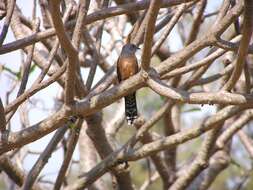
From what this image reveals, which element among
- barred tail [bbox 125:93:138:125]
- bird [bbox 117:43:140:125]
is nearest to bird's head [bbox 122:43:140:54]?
bird [bbox 117:43:140:125]

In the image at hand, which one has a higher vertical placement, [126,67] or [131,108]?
[126,67]

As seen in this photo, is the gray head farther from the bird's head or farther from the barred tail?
the barred tail

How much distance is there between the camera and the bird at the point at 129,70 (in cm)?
425

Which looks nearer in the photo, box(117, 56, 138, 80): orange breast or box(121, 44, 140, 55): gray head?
box(121, 44, 140, 55): gray head

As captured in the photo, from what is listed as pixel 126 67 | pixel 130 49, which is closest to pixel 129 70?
pixel 126 67

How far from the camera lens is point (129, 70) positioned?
171 inches

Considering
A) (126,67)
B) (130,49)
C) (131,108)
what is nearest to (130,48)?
(130,49)

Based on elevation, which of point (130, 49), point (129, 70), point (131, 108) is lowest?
point (131, 108)

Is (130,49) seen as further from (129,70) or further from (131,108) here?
(131,108)

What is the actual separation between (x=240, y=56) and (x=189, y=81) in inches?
69.6

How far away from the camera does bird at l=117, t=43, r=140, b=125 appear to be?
13.9ft

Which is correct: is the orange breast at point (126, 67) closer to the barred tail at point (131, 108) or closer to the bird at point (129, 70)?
the bird at point (129, 70)

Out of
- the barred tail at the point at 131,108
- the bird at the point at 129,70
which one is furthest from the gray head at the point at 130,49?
the barred tail at the point at 131,108

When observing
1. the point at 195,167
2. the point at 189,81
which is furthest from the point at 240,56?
the point at 195,167
